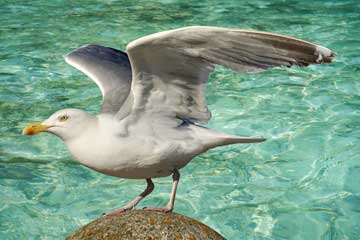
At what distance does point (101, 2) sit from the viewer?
14055 millimetres

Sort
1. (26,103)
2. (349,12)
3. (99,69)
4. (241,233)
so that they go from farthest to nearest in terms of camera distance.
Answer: (349,12)
(26,103)
(241,233)
(99,69)

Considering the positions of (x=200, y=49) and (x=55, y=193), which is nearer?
(x=200, y=49)

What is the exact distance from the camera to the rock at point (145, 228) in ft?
12.8

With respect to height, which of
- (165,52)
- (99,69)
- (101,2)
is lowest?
(101,2)

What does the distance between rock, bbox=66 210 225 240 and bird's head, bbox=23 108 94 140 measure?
540mm

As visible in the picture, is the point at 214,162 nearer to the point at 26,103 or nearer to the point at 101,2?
the point at 26,103

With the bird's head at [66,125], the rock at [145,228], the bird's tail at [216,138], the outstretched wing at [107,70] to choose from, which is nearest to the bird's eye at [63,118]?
the bird's head at [66,125]

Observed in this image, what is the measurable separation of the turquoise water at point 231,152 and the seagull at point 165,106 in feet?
5.32

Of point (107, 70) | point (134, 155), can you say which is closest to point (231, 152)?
point (107, 70)

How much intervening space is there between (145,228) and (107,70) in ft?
5.68

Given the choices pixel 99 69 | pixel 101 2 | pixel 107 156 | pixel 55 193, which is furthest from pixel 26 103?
pixel 101 2

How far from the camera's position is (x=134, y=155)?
13.9 ft

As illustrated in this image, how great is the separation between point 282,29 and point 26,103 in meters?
4.80

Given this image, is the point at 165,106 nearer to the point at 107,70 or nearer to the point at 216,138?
the point at 216,138
